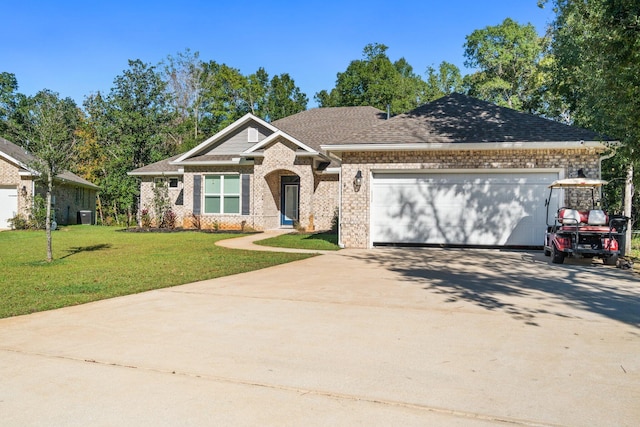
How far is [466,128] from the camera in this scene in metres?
15.5

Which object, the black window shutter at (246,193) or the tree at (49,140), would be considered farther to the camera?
the black window shutter at (246,193)

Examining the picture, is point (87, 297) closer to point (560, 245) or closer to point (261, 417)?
point (261, 417)

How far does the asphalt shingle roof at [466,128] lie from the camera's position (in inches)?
571

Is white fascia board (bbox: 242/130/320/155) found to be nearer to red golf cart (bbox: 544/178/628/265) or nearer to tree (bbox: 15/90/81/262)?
tree (bbox: 15/90/81/262)

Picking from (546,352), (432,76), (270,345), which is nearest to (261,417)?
(270,345)

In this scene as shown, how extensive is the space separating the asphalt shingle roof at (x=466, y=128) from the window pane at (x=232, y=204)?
8.57 meters

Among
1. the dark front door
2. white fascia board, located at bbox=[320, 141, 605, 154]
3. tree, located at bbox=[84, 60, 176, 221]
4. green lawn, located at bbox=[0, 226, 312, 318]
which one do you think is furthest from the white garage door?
white fascia board, located at bbox=[320, 141, 605, 154]

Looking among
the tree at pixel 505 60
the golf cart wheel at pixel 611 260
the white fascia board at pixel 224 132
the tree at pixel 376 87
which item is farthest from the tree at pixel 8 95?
the golf cart wheel at pixel 611 260

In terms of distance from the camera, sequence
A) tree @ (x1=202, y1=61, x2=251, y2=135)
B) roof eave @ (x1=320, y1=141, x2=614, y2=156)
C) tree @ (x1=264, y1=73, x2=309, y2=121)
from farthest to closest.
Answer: tree @ (x1=264, y1=73, x2=309, y2=121) < tree @ (x1=202, y1=61, x2=251, y2=135) < roof eave @ (x1=320, y1=141, x2=614, y2=156)

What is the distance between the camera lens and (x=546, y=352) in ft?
15.3

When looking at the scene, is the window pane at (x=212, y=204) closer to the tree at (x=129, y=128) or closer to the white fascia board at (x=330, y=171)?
the white fascia board at (x=330, y=171)

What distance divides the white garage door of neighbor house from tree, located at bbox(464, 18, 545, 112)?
20.8m

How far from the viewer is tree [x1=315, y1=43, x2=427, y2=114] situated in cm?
4350

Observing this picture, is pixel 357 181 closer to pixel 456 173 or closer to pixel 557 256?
pixel 456 173
